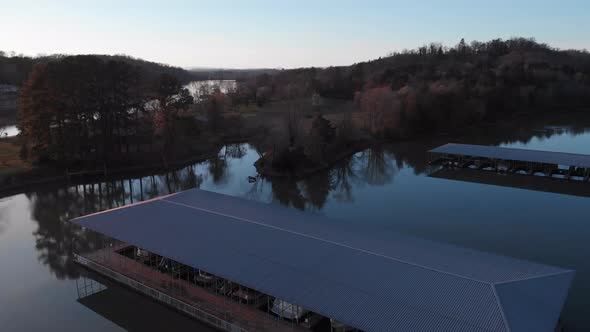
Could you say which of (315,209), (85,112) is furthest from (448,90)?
(85,112)

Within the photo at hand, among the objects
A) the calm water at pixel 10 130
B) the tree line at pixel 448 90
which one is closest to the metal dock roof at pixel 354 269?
the tree line at pixel 448 90

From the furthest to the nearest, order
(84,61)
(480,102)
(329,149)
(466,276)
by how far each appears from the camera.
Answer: (480,102) → (329,149) → (84,61) → (466,276)

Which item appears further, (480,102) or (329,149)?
(480,102)

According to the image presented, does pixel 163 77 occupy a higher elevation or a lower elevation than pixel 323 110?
higher

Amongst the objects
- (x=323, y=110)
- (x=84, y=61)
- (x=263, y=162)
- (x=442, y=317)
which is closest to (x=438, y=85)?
(x=323, y=110)

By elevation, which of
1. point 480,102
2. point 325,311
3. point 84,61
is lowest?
point 325,311

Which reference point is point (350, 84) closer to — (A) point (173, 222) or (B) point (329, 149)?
(B) point (329, 149)
